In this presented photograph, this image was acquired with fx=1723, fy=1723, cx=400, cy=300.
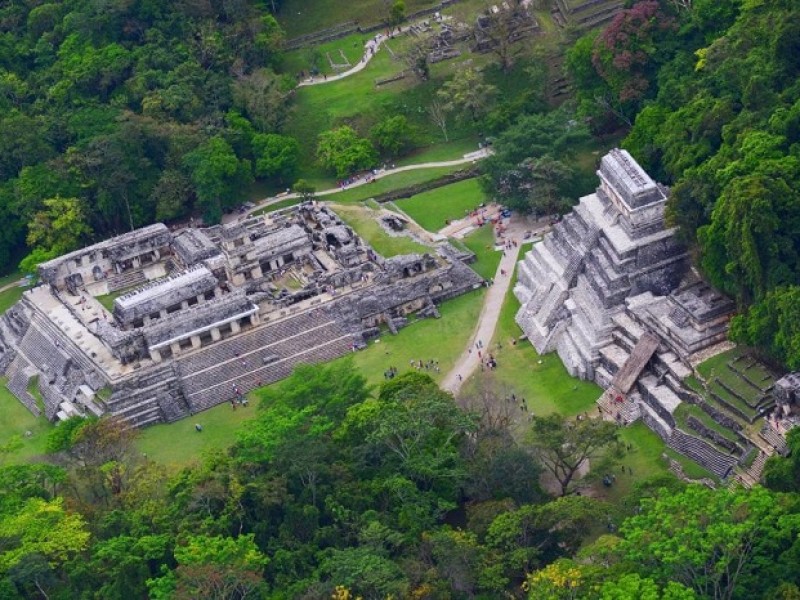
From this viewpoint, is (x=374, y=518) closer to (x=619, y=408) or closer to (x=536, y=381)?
(x=619, y=408)

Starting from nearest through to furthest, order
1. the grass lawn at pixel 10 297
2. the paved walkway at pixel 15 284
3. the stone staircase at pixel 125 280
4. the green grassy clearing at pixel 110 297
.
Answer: the green grassy clearing at pixel 110 297
the stone staircase at pixel 125 280
the grass lawn at pixel 10 297
the paved walkway at pixel 15 284

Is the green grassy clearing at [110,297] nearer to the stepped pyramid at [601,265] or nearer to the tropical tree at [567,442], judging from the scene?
the stepped pyramid at [601,265]

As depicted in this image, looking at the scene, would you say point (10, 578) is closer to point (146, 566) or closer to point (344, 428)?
point (146, 566)

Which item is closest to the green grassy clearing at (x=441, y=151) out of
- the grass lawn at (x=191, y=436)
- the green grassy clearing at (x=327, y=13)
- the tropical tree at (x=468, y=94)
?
the tropical tree at (x=468, y=94)

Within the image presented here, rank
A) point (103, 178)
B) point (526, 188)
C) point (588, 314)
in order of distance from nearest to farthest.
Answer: point (588, 314) → point (526, 188) → point (103, 178)

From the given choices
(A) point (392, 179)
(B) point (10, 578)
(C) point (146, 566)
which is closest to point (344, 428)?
(C) point (146, 566)

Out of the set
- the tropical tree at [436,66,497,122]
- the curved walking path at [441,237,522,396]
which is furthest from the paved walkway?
the curved walking path at [441,237,522,396]
